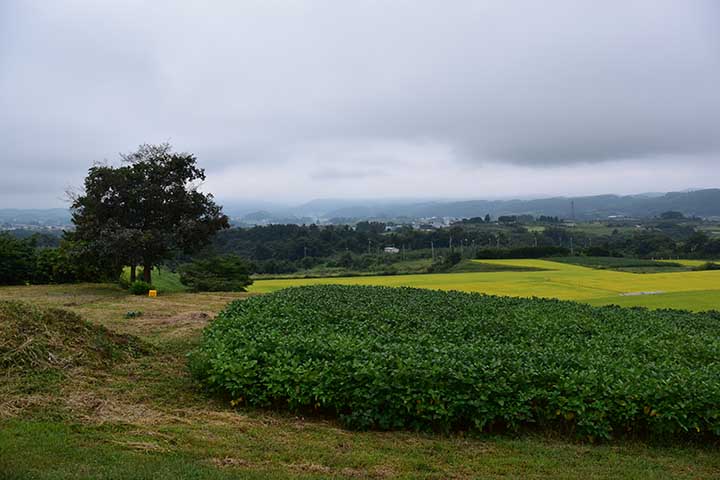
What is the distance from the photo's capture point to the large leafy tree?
22703mm

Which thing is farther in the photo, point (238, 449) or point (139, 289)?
point (139, 289)

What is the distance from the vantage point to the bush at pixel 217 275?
2738 centimetres

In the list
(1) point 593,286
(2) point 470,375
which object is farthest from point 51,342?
(1) point 593,286

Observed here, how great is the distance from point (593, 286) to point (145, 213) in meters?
24.3

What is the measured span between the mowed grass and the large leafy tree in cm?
596

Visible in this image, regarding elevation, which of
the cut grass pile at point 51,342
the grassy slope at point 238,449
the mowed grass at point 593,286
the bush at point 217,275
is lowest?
the mowed grass at point 593,286

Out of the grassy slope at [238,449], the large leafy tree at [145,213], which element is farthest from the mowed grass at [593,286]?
the grassy slope at [238,449]

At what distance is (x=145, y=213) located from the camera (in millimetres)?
24547

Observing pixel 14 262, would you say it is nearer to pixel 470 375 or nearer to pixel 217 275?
pixel 217 275

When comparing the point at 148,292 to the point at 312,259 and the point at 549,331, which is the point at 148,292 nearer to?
the point at 549,331

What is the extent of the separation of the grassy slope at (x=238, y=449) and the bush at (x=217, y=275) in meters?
19.9

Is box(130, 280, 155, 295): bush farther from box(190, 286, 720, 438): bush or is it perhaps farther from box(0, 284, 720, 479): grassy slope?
box(0, 284, 720, 479): grassy slope

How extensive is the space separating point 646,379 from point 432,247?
6834 centimetres

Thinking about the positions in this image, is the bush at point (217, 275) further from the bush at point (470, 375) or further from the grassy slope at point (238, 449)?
the grassy slope at point (238, 449)
